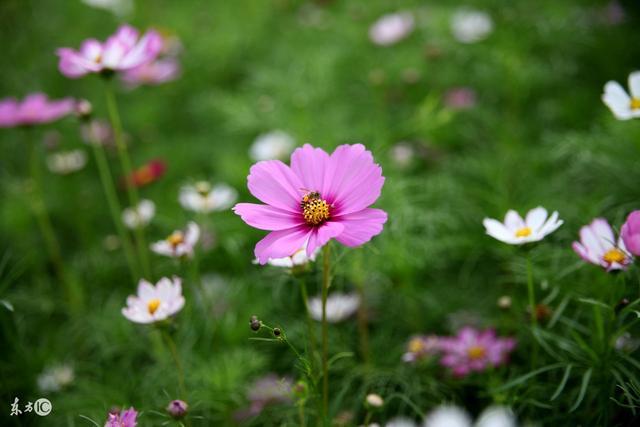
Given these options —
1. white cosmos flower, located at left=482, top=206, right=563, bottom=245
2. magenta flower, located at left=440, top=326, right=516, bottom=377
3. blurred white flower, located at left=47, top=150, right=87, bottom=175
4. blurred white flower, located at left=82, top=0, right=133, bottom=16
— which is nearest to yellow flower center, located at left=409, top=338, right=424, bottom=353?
magenta flower, located at left=440, top=326, right=516, bottom=377

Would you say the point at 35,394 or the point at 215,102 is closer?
the point at 35,394

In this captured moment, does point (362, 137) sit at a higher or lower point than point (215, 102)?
lower

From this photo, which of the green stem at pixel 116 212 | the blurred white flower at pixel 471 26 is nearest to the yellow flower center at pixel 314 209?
the green stem at pixel 116 212

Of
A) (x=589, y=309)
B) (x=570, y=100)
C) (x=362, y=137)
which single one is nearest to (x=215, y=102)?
(x=362, y=137)

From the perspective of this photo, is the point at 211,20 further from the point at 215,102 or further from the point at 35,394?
the point at 35,394

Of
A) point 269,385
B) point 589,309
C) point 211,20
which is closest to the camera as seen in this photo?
point 589,309

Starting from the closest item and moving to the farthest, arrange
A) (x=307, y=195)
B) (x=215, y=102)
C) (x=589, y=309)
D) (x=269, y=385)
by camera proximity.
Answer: (x=307, y=195) → (x=589, y=309) → (x=269, y=385) → (x=215, y=102)

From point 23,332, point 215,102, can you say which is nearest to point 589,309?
point 23,332

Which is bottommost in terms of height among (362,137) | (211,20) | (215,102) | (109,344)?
(109,344)

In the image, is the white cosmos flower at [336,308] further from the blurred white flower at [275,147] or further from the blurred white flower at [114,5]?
the blurred white flower at [114,5]
